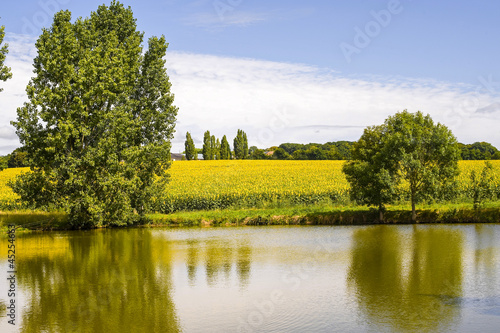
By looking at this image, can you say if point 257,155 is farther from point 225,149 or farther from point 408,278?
point 408,278

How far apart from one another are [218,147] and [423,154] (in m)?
91.7

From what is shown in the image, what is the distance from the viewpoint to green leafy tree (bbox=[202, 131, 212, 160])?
396ft

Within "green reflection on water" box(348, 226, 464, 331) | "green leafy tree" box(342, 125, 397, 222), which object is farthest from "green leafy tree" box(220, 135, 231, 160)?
"green reflection on water" box(348, 226, 464, 331)

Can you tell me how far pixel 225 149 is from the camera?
4862 inches

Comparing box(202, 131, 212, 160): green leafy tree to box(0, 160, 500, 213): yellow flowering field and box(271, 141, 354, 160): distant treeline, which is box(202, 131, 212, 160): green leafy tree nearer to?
box(271, 141, 354, 160): distant treeline

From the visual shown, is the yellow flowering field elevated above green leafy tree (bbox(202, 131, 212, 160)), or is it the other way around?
green leafy tree (bbox(202, 131, 212, 160))

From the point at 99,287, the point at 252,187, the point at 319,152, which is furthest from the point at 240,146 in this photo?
the point at 99,287

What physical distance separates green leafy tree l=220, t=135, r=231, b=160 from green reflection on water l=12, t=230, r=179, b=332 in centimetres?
9520

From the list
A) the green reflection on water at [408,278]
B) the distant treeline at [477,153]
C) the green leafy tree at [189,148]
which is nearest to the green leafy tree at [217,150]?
the green leafy tree at [189,148]

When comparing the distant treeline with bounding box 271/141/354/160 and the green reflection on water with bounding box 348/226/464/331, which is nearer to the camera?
the green reflection on water with bounding box 348/226/464/331

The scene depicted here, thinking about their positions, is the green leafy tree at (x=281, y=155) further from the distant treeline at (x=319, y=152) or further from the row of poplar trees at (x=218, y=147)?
the row of poplar trees at (x=218, y=147)

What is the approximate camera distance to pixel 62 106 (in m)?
34.2

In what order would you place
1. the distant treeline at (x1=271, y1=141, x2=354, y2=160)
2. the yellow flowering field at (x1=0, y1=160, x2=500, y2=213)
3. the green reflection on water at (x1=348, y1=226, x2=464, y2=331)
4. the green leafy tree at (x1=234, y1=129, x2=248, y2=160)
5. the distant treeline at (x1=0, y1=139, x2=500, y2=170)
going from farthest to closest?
the green leafy tree at (x1=234, y1=129, x2=248, y2=160), the distant treeline at (x1=271, y1=141, x2=354, y2=160), the distant treeline at (x1=0, y1=139, x2=500, y2=170), the yellow flowering field at (x1=0, y1=160, x2=500, y2=213), the green reflection on water at (x1=348, y1=226, x2=464, y2=331)

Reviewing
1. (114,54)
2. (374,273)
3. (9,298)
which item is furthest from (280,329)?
(114,54)
